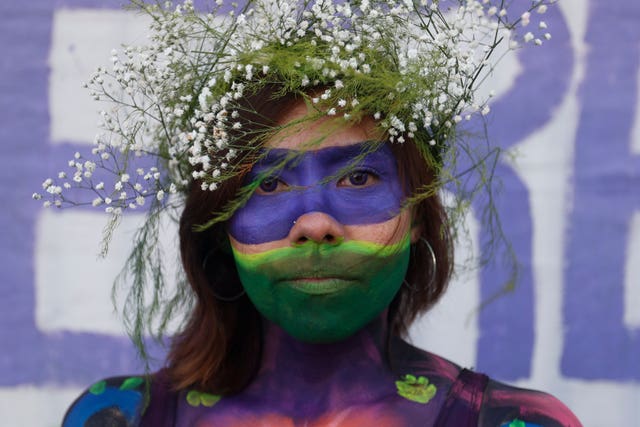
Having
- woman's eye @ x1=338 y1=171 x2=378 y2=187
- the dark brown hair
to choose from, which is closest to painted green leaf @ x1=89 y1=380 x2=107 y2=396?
the dark brown hair

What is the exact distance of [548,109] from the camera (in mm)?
2350

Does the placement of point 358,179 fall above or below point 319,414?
above

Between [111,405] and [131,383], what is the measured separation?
0.06 metres

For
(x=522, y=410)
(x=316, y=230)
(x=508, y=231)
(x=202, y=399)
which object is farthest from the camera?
(x=508, y=231)

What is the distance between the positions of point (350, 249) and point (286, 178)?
159 mm

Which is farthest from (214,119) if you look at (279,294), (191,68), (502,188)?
(502,188)

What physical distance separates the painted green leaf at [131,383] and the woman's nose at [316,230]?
503 mm

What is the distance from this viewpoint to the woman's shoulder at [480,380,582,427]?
1480 mm

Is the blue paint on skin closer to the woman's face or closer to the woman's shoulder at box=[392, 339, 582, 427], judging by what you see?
the woman's face

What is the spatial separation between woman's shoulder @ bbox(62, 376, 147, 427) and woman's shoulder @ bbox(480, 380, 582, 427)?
643 millimetres

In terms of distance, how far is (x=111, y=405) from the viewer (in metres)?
1.64

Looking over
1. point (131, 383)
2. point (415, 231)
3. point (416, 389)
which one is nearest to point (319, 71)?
→ point (415, 231)

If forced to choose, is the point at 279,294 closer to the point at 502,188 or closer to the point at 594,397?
the point at 502,188

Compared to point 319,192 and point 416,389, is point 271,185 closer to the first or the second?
point 319,192
